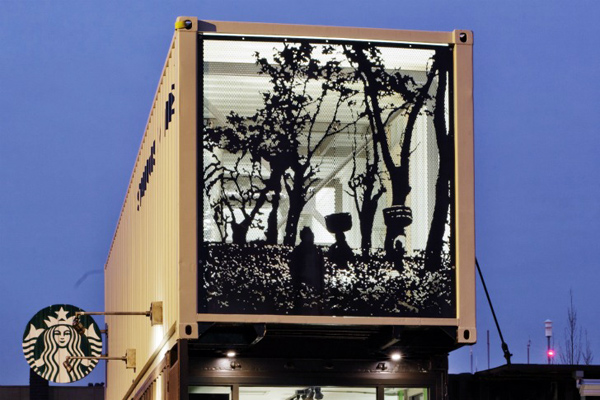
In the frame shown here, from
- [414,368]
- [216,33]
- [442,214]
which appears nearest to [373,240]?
[442,214]

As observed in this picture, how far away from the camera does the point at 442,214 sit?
12734 millimetres

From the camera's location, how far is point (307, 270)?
1256 centimetres

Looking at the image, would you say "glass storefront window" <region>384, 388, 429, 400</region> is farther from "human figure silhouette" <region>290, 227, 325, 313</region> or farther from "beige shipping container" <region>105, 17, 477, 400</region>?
"human figure silhouette" <region>290, 227, 325, 313</region>

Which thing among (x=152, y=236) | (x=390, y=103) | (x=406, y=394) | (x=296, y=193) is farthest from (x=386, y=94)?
(x=152, y=236)

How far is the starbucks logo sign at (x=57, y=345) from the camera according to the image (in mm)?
20906

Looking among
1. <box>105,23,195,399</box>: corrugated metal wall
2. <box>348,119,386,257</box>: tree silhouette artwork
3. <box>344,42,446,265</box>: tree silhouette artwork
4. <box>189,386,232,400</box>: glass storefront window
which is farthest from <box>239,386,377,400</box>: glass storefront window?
<box>344,42,446,265</box>: tree silhouette artwork

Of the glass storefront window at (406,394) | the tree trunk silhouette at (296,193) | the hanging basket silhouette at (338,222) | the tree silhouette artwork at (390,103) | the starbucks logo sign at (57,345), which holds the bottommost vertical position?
the glass storefront window at (406,394)

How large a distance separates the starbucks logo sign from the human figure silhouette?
9079 millimetres

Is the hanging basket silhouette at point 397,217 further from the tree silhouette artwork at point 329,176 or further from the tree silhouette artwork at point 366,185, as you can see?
the tree silhouette artwork at point 366,185

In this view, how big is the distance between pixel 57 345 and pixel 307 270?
9.53m

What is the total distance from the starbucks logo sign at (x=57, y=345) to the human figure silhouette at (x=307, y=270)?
9.08 meters

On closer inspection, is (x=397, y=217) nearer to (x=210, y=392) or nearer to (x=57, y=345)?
(x=210, y=392)

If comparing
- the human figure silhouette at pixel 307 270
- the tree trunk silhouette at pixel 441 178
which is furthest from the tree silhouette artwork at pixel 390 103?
the human figure silhouette at pixel 307 270

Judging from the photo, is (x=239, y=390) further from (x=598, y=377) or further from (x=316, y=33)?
(x=598, y=377)
